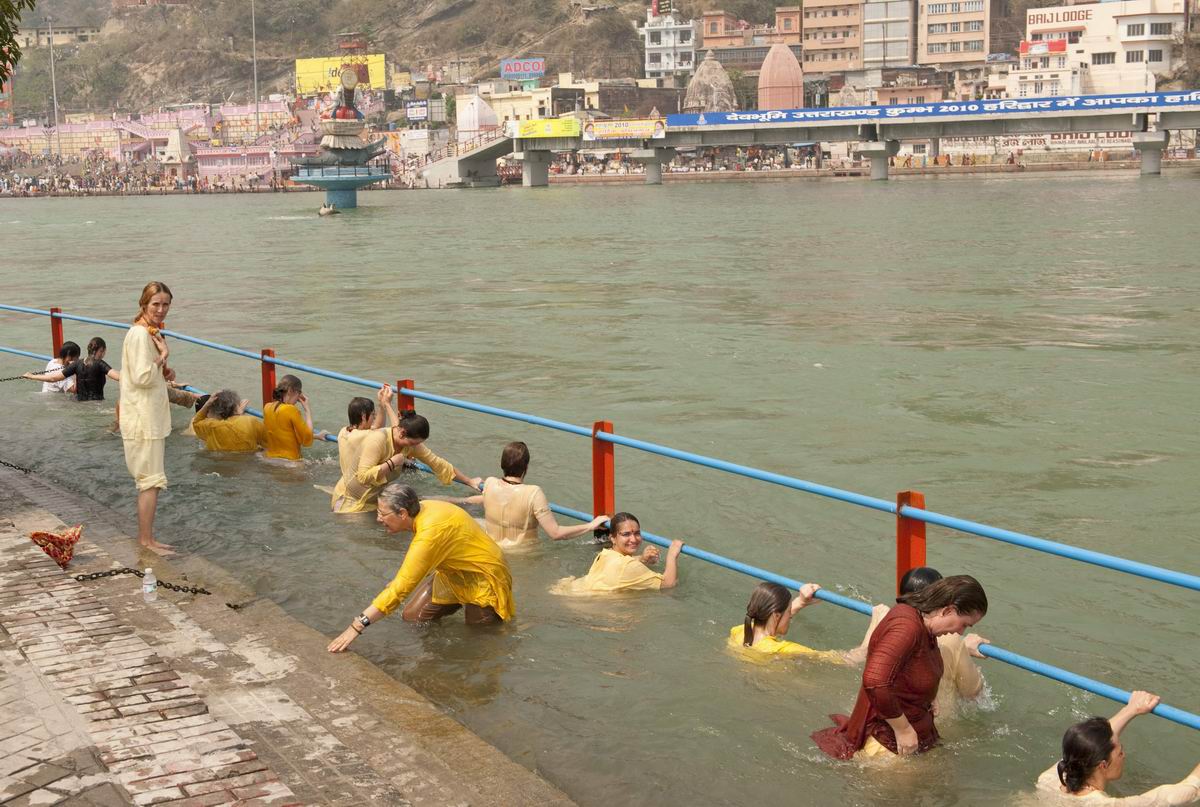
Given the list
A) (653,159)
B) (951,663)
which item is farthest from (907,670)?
(653,159)

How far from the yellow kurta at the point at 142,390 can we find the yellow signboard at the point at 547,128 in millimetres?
111009

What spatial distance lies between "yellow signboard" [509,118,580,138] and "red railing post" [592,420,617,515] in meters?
111

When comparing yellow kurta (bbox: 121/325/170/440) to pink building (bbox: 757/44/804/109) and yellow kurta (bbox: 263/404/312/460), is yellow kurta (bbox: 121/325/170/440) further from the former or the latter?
pink building (bbox: 757/44/804/109)

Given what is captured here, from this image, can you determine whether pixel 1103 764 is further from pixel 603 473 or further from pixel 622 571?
pixel 603 473

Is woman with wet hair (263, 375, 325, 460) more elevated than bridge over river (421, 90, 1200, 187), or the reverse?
bridge over river (421, 90, 1200, 187)

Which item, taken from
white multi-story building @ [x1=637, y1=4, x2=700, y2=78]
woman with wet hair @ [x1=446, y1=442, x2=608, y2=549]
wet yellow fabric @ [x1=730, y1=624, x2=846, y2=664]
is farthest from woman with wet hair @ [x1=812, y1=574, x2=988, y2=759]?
white multi-story building @ [x1=637, y1=4, x2=700, y2=78]

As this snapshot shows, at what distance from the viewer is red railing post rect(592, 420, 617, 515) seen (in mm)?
9227

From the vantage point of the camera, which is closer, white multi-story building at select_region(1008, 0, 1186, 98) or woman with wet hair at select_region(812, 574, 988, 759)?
woman with wet hair at select_region(812, 574, 988, 759)

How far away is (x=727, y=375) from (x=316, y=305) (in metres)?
15.9

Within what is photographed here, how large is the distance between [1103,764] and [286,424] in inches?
325

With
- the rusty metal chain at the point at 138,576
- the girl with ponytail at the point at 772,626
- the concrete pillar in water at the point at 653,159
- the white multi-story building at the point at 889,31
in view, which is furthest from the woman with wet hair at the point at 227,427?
the white multi-story building at the point at 889,31

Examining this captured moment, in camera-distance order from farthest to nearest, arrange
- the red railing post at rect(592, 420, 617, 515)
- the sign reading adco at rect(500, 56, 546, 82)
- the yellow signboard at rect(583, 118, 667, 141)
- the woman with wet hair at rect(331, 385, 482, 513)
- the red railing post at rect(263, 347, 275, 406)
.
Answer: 1. the sign reading adco at rect(500, 56, 546, 82)
2. the yellow signboard at rect(583, 118, 667, 141)
3. the red railing post at rect(263, 347, 275, 406)
4. the woman with wet hair at rect(331, 385, 482, 513)
5. the red railing post at rect(592, 420, 617, 515)

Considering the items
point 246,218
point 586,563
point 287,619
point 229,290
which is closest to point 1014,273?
point 229,290

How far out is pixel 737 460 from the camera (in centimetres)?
1512
